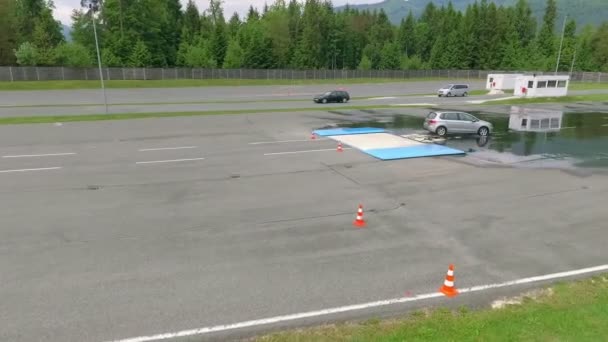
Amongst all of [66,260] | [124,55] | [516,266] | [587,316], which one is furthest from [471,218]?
[124,55]

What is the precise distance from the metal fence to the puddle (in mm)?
33854

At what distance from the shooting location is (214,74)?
76875 mm

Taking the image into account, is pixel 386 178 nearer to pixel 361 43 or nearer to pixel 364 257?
→ pixel 364 257

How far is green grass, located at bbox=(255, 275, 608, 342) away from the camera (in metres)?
5.91

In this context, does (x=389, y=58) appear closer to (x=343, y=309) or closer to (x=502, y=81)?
(x=502, y=81)

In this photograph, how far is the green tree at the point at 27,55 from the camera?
63.5 m

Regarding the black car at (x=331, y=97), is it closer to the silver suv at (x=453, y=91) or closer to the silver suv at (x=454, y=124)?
the silver suv at (x=453, y=91)

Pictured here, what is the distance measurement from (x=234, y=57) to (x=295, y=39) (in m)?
→ 24.2

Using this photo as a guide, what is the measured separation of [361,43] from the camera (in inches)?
4737

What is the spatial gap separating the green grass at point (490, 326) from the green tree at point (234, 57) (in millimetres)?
84317

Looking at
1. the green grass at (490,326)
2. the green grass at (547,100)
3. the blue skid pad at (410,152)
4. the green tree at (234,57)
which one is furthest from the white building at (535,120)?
the green tree at (234,57)

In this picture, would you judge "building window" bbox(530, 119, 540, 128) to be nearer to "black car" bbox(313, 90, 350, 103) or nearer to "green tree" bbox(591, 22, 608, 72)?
"black car" bbox(313, 90, 350, 103)

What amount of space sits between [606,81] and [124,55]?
115367 mm

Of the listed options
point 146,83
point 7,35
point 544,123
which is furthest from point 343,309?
point 7,35
